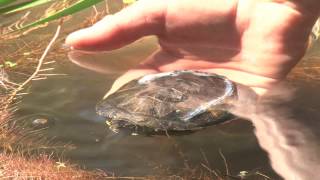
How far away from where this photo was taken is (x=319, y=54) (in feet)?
4.91

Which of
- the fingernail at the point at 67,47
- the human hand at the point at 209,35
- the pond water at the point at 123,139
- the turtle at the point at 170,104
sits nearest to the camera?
the pond water at the point at 123,139

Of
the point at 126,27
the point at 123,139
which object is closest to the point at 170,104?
the point at 123,139

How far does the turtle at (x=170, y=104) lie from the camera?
1.14 metres

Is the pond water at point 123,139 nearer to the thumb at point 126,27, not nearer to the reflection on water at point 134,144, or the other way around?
the reflection on water at point 134,144

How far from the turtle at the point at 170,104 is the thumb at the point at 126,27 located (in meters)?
0.25

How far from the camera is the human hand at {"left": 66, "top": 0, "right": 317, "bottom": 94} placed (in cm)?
142

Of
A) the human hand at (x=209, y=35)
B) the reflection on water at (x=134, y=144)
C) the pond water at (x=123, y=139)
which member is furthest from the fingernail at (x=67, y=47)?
the reflection on water at (x=134, y=144)

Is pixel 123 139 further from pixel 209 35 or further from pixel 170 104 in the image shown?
pixel 209 35

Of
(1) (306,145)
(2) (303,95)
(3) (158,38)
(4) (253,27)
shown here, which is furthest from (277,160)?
(3) (158,38)

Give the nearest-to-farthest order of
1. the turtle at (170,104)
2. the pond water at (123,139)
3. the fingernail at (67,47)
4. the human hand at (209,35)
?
1. the pond water at (123,139)
2. the turtle at (170,104)
3. the human hand at (209,35)
4. the fingernail at (67,47)

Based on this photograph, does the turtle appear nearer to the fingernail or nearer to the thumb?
the thumb

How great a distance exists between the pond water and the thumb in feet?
0.49

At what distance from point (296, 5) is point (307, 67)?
159 millimetres

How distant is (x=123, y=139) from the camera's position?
111 centimetres
